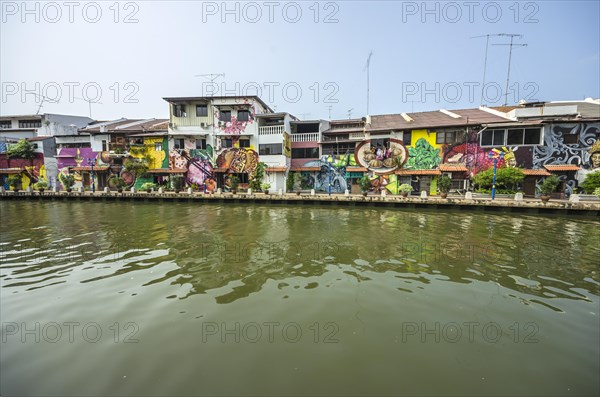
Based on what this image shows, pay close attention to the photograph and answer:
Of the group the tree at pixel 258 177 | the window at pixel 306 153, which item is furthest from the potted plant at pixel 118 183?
the window at pixel 306 153

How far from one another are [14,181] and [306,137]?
108 ft

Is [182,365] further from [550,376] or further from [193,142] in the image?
[193,142]

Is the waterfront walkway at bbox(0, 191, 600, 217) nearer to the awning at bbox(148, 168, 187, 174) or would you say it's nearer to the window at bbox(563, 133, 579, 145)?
the awning at bbox(148, 168, 187, 174)

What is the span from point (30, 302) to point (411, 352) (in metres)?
7.36

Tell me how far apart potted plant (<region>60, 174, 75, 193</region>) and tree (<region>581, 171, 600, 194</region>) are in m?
46.0

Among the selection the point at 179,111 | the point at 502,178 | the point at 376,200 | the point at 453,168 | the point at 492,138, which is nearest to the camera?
the point at 502,178

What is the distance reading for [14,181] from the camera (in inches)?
1221

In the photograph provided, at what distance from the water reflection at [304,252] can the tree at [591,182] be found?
6.98m

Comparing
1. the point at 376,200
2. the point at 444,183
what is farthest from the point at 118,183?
the point at 444,183

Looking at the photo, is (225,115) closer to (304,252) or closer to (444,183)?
(444,183)

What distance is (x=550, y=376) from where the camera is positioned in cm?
370

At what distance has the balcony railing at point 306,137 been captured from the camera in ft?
97.6

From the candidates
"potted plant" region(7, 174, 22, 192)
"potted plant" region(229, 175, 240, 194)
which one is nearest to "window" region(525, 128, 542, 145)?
"potted plant" region(229, 175, 240, 194)

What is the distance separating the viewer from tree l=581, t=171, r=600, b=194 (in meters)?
19.7
